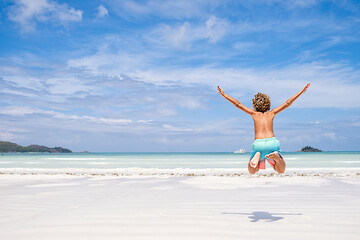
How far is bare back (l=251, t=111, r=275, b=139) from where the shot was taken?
21.1ft

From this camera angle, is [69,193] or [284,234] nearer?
[284,234]

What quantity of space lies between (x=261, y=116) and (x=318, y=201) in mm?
4092

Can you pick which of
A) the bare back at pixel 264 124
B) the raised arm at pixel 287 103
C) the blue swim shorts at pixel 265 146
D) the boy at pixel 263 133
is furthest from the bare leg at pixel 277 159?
the raised arm at pixel 287 103

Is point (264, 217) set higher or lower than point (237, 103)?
lower

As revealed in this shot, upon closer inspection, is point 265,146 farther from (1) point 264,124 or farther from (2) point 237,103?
(2) point 237,103

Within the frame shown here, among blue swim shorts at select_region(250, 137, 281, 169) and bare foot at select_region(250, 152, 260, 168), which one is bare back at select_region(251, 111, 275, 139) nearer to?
blue swim shorts at select_region(250, 137, 281, 169)

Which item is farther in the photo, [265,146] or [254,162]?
[265,146]

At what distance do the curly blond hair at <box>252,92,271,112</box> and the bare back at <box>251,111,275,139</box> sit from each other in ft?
0.34

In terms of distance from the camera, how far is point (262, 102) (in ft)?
21.4

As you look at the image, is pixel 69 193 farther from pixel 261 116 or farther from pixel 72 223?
pixel 261 116

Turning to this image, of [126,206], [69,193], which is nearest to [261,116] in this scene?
[126,206]

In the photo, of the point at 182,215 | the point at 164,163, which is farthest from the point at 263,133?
the point at 164,163

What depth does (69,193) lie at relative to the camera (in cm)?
1128

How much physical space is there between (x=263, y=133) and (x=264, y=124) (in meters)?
0.18
